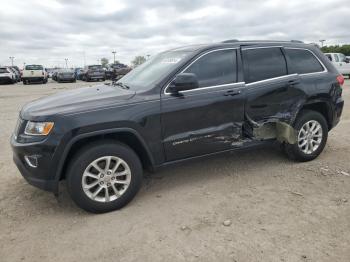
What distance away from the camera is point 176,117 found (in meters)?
4.03

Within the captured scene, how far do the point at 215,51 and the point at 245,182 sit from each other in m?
1.71

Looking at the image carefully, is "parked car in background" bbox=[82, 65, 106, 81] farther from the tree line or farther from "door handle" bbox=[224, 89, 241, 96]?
the tree line

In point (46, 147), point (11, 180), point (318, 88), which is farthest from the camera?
point (318, 88)

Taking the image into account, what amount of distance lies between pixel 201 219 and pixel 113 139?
49.7 inches

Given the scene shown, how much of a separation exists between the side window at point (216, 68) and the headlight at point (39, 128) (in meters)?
1.70

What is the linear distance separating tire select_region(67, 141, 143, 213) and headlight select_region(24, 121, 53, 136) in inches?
15.4

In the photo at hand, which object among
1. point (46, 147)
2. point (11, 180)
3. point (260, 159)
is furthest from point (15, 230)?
point (260, 159)

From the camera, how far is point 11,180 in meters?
4.76

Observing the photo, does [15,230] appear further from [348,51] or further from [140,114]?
[348,51]

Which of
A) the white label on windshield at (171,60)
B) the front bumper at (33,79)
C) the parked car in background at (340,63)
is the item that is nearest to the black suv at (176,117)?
the white label on windshield at (171,60)

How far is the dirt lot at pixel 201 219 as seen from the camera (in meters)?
3.04

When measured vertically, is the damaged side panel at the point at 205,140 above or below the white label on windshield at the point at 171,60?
below

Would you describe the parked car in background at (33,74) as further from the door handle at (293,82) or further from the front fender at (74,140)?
the front fender at (74,140)

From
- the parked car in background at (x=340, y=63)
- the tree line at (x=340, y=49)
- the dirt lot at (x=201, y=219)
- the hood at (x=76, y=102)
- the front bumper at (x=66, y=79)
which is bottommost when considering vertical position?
the dirt lot at (x=201, y=219)
